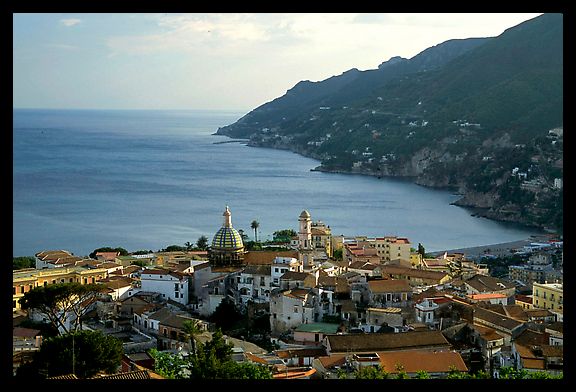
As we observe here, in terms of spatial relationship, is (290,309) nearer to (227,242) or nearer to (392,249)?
(227,242)

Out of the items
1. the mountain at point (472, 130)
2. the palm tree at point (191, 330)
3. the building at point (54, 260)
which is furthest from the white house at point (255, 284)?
the mountain at point (472, 130)

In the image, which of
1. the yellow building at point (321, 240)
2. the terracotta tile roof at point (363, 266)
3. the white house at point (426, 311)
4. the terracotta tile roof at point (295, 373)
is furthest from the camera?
the yellow building at point (321, 240)

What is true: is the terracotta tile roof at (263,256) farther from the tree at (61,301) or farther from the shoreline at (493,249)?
the shoreline at (493,249)

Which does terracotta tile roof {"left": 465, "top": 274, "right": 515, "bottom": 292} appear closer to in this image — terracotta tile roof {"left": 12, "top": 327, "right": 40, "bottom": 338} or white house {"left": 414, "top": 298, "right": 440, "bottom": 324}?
white house {"left": 414, "top": 298, "right": 440, "bottom": 324}

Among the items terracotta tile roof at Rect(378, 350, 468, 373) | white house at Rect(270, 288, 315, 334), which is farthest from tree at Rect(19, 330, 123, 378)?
white house at Rect(270, 288, 315, 334)
